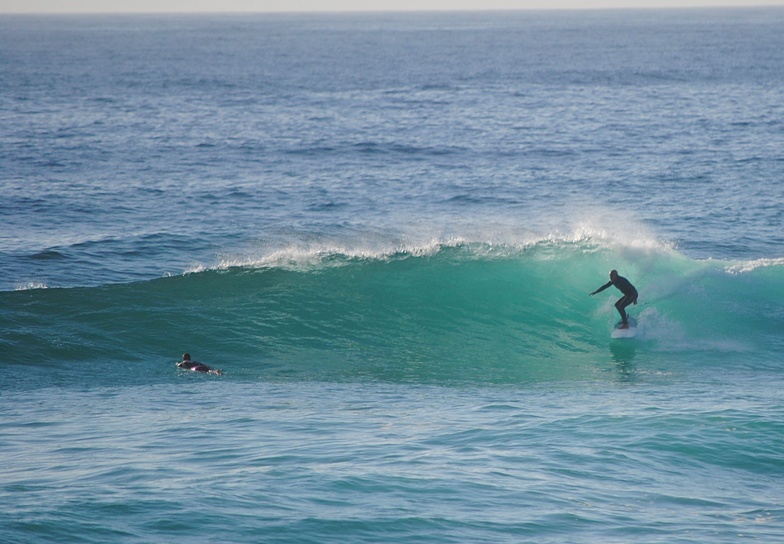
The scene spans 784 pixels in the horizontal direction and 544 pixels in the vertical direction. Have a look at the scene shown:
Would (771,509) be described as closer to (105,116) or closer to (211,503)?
(211,503)

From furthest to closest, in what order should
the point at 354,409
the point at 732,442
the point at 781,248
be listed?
the point at 781,248 < the point at 354,409 < the point at 732,442

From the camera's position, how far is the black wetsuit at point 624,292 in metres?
18.4

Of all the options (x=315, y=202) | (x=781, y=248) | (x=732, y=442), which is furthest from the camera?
(x=315, y=202)

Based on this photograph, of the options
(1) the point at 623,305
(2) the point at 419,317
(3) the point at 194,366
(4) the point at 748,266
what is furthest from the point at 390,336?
(4) the point at 748,266

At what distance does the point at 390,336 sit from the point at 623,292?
4841 mm

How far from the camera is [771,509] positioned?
1052 cm

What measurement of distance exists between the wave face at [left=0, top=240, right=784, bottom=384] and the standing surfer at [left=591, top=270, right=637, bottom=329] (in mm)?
534

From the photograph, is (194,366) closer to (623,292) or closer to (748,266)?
(623,292)

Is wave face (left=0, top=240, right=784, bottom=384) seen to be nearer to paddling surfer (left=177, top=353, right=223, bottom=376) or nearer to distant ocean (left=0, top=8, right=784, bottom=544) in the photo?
distant ocean (left=0, top=8, right=784, bottom=544)

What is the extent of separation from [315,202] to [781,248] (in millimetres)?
15339

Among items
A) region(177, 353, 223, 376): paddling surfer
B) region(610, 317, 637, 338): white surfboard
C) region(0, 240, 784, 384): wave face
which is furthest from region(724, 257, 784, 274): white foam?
region(177, 353, 223, 376): paddling surfer

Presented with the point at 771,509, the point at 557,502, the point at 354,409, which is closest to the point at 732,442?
the point at 771,509

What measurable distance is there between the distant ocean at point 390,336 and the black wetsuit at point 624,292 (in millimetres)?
735

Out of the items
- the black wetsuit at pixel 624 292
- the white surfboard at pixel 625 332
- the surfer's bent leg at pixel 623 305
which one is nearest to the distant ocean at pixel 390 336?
the white surfboard at pixel 625 332
